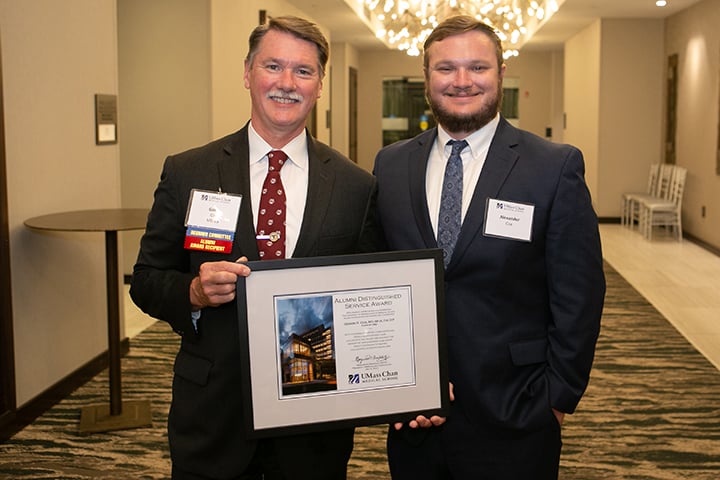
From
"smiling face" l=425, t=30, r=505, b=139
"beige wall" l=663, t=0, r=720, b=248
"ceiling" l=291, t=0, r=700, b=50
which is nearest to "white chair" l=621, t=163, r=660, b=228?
"beige wall" l=663, t=0, r=720, b=248

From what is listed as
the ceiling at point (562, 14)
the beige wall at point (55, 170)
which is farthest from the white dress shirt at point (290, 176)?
the ceiling at point (562, 14)

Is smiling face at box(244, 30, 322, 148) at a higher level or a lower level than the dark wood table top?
higher

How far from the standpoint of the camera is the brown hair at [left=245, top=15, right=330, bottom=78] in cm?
198

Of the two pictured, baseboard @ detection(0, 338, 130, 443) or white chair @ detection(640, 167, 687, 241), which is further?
white chair @ detection(640, 167, 687, 241)

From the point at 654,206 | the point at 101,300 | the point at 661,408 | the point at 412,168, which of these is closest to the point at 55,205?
Result: the point at 101,300

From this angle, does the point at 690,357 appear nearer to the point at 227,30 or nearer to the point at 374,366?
the point at 374,366

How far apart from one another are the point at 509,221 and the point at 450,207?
16cm

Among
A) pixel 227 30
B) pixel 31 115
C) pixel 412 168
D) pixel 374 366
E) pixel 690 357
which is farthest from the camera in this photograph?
pixel 227 30

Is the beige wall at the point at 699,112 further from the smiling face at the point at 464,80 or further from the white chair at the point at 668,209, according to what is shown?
the smiling face at the point at 464,80

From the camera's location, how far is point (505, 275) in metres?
2.10

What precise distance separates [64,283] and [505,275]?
3495 mm

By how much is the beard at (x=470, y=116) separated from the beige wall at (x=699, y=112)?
9322 millimetres

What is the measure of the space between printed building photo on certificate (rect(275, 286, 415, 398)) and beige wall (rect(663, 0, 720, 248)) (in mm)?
9635

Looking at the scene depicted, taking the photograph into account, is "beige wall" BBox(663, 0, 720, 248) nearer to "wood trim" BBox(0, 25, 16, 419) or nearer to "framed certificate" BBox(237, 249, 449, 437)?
"wood trim" BBox(0, 25, 16, 419)
